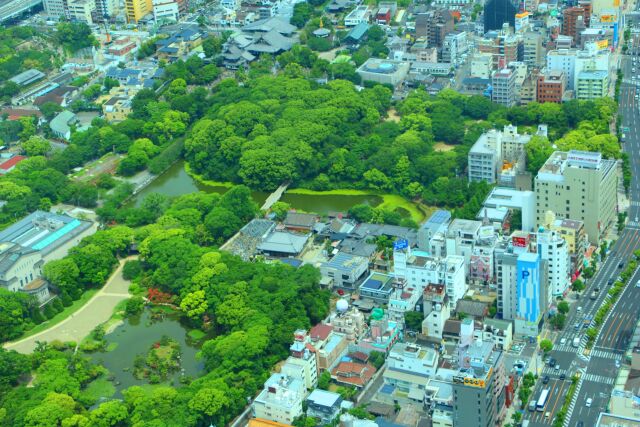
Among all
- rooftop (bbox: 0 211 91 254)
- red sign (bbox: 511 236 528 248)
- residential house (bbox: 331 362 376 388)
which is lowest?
residential house (bbox: 331 362 376 388)

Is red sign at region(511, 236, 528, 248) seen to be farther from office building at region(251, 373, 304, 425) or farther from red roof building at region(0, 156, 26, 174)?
red roof building at region(0, 156, 26, 174)

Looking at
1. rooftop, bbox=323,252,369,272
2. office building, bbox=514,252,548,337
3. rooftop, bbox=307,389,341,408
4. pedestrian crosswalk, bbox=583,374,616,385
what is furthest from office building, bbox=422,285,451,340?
pedestrian crosswalk, bbox=583,374,616,385

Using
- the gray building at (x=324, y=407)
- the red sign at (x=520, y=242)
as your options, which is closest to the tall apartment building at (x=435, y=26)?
the red sign at (x=520, y=242)

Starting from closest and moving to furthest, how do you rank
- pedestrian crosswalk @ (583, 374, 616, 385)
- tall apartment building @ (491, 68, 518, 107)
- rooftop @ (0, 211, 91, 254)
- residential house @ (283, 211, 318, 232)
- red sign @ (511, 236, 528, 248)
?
pedestrian crosswalk @ (583, 374, 616, 385) → red sign @ (511, 236, 528, 248) → rooftop @ (0, 211, 91, 254) → residential house @ (283, 211, 318, 232) → tall apartment building @ (491, 68, 518, 107)

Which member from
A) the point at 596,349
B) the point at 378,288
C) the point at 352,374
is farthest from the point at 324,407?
the point at 596,349

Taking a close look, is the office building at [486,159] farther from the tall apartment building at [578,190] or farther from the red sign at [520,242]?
the red sign at [520,242]

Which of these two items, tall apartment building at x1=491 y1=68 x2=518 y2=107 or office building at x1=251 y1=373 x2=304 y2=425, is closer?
office building at x1=251 y1=373 x2=304 y2=425

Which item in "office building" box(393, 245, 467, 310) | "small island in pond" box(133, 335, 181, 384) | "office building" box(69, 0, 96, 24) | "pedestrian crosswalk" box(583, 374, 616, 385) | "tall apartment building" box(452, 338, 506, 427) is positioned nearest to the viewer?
"tall apartment building" box(452, 338, 506, 427)
